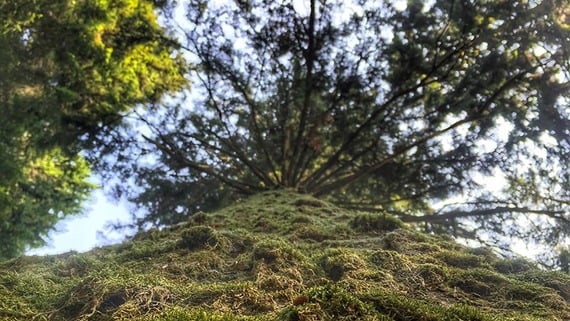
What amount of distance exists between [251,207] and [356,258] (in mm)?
2738

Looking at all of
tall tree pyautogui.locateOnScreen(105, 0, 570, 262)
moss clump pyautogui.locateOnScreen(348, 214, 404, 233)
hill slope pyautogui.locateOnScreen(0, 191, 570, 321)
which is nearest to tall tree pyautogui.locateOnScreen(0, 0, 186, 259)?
tall tree pyautogui.locateOnScreen(105, 0, 570, 262)

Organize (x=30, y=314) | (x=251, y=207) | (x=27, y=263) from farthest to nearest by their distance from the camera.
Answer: (x=251, y=207) < (x=27, y=263) < (x=30, y=314)

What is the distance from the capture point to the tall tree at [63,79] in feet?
24.8

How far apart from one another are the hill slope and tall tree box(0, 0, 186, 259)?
14.9 feet

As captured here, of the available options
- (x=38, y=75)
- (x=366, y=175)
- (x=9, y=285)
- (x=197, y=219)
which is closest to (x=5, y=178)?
(x=38, y=75)

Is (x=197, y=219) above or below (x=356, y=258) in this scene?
above

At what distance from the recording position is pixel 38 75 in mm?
7922

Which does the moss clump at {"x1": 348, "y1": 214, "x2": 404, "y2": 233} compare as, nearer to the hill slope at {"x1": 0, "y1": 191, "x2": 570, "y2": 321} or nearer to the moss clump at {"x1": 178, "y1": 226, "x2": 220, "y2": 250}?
the hill slope at {"x1": 0, "y1": 191, "x2": 570, "y2": 321}

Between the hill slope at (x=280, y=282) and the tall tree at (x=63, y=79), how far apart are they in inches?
178

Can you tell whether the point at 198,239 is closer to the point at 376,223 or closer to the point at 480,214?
the point at 376,223

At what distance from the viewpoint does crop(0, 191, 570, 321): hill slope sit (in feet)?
6.79

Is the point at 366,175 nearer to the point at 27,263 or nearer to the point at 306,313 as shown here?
the point at 27,263

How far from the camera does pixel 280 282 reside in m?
2.61

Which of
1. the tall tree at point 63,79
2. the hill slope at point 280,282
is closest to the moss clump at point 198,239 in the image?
the hill slope at point 280,282
